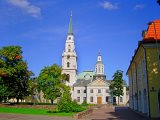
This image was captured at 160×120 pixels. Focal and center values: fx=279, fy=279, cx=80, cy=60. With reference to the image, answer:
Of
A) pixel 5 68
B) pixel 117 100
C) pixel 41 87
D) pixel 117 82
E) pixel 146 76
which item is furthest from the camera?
pixel 117 100

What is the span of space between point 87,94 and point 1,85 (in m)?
54.8

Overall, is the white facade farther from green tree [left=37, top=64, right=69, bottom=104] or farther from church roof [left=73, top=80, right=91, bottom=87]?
green tree [left=37, top=64, right=69, bottom=104]

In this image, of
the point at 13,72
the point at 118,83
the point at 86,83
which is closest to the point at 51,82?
the point at 13,72

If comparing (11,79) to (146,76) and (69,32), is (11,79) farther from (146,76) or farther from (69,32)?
(69,32)

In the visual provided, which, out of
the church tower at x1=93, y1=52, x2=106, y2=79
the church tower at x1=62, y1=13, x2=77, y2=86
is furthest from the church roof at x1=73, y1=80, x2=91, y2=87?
the church tower at x1=93, y1=52, x2=106, y2=79

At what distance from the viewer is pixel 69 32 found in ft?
388

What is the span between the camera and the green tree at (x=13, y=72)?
59.2m

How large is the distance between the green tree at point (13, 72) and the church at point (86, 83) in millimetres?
50748

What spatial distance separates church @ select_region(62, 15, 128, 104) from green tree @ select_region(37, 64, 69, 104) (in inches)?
1481

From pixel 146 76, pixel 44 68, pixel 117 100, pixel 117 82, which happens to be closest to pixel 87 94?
pixel 117 100

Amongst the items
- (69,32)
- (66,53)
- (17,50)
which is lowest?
(17,50)

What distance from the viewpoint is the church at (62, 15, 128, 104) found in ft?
364

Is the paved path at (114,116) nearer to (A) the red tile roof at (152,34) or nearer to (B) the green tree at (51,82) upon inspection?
(A) the red tile roof at (152,34)

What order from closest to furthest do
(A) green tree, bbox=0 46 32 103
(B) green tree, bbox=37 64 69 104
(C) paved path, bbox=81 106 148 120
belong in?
(C) paved path, bbox=81 106 148 120 → (A) green tree, bbox=0 46 32 103 → (B) green tree, bbox=37 64 69 104
